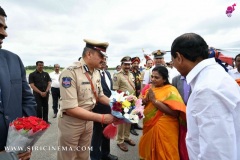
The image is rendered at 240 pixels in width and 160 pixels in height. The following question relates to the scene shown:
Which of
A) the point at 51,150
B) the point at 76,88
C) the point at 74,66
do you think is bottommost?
the point at 51,150

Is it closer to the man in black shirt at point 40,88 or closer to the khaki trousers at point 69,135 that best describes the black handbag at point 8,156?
the khaki trousers at point 69,135

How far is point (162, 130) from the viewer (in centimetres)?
294

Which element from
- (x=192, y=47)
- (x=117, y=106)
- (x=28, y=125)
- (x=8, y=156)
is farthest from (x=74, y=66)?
(x=192, y=47)

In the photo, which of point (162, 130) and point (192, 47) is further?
point (162, 130)

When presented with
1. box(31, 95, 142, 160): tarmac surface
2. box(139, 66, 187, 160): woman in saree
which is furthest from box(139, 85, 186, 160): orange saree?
box(31, 95, 142, 160): tarmac surface

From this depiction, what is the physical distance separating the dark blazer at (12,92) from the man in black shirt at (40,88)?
5.27 meters

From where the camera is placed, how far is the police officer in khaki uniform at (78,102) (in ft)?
7.79

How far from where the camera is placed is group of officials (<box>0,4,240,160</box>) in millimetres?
1281

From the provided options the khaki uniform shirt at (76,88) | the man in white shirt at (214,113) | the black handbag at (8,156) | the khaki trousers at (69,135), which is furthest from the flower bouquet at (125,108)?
the black handbag at (8,156)

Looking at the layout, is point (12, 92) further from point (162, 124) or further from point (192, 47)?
point (162, 124)

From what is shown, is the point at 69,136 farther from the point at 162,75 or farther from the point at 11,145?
the point at 162,75

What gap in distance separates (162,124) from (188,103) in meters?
1.53

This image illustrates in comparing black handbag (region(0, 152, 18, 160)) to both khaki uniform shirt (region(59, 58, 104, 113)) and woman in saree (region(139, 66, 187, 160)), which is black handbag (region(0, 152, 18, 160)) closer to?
khaki uniform shirt (region(59, 58, 104, 113))

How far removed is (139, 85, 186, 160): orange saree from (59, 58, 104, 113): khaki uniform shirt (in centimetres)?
103
